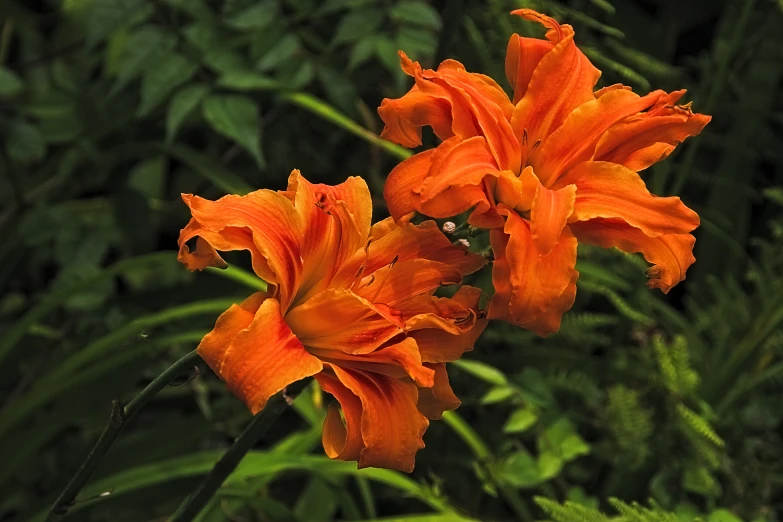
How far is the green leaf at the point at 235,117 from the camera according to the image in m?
0.89

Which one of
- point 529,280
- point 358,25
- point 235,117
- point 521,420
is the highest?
point 529,280

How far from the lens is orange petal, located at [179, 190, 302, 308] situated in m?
0.41

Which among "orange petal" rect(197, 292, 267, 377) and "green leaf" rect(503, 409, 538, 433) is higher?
"orange petal" rect(197, 292, 267, 377)

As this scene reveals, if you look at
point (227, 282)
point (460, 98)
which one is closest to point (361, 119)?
point (227, 282)

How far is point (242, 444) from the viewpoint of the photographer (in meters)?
0.50

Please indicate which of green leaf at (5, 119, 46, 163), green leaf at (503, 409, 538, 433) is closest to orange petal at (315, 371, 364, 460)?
green leaf at (503, 409, 538, 433)

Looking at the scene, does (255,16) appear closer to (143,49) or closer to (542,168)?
(143,49)

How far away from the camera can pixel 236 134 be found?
2.89 feet

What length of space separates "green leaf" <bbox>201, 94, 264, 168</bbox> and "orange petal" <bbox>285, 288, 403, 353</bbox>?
0.47 metres

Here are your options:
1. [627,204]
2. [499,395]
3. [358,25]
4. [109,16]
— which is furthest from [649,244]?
[109,16]

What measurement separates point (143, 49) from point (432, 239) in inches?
24.0

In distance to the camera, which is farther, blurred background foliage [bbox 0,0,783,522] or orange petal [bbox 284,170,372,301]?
blurred background foliage [bbox 0,0,783,522]

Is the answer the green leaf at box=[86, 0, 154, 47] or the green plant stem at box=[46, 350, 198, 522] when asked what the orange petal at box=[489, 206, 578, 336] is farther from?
the green leaf at box=[86, 0, 154, 47]

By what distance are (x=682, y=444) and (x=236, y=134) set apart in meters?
0.63
